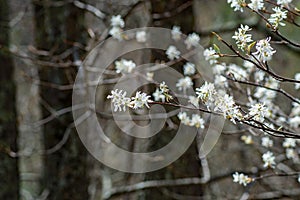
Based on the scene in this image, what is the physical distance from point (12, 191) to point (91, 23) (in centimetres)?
177

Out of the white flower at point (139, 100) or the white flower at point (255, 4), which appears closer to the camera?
the white flower at point (139, 100)

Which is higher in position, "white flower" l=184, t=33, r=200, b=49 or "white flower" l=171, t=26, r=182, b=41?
"white flower" l=171, t=26, r=182, b=41

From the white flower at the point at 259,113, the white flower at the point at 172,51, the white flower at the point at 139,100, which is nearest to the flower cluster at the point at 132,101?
the white flower at the point at 139,100

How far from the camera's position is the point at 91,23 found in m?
4.44

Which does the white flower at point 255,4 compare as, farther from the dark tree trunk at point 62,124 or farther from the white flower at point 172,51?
the dark tree trunk at point 62,124

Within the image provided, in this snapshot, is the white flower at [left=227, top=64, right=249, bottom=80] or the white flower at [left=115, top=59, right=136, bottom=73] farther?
the white flower at [left=115, top=59, right=136, bottom=73]

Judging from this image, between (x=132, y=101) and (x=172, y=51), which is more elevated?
(x=172, y=51)

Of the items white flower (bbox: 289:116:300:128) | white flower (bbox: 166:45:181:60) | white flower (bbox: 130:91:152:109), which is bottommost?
white flower (bbox: 130:91:152:109)

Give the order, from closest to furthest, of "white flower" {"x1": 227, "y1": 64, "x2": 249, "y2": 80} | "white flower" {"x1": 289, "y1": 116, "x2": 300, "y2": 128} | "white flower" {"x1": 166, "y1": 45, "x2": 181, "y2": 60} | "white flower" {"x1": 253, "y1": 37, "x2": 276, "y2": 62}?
"white flower" {"x1": 253, "y1": 37, "x2": 276, "y2": 62}
"white flower" {"x1": 227, "y1": 64, "x2": 249, "y2": 80}
"white flower" {"x1": 289, "y1": 116, "x2": 300, "y2": 128}
"white flower" {"x1": 166, "y1": 45, "x2": 181, "y2": 60}

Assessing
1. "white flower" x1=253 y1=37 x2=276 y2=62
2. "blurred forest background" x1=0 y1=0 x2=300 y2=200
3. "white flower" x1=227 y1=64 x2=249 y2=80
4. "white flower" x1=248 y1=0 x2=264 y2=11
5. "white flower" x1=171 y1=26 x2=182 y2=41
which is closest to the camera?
"white flower" x1=253 y1=37 x2=276 y2=62

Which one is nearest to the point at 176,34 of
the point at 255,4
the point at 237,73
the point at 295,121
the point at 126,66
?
the point at 126,66

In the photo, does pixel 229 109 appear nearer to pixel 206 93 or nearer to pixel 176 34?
pixel 206 93

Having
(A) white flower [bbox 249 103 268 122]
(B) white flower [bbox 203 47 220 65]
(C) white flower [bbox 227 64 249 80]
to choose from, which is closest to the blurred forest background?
(C) white flower [bbox 227 64 249 80]

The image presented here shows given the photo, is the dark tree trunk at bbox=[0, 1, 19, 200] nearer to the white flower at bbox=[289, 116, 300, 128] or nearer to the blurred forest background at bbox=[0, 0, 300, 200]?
the blurred forest background at bbox=[0, 0, 300, 200]
